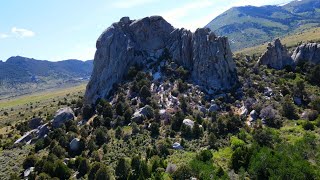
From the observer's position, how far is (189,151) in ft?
310

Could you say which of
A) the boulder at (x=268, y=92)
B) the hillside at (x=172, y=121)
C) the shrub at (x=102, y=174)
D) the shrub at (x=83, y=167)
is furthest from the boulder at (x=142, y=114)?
the boulder at (x=268, y=92)

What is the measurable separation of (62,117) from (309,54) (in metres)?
99.0

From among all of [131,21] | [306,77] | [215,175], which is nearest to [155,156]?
[215,175]

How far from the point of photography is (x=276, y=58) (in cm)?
14575

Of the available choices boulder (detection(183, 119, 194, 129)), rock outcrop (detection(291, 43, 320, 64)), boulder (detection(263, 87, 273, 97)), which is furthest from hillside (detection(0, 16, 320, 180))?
rock outcrop (detection(291, 43, 320, 64))

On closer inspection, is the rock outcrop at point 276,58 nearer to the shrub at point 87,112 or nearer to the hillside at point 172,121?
the hillside at point 172,121

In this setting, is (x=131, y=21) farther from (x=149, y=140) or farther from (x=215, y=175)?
(x=215, y=175)

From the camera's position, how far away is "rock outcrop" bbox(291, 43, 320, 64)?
14375cm

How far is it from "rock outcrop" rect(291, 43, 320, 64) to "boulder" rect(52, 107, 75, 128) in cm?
9087

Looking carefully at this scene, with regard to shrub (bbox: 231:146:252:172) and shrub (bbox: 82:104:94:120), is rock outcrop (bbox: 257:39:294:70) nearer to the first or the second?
shrub (bbox: 82:104:94:120)

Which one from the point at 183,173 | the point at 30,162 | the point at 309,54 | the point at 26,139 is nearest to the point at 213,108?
the point at 183,173

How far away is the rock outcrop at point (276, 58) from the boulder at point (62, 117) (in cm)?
7637

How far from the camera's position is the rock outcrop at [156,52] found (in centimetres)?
13275

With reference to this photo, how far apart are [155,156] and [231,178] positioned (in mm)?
20348
